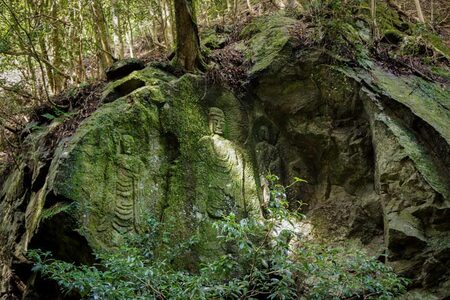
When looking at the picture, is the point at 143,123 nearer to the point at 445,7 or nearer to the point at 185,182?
the point at 185,182

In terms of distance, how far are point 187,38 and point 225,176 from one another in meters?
2.42

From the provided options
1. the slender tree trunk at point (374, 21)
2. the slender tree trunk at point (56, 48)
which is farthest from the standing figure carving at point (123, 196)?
the slender tree trunk at point (374, 21)

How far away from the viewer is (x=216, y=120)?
7.28 meters

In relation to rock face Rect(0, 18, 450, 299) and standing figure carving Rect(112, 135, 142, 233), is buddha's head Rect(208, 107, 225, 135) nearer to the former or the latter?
rock face Rect(0, 18, 450, 299)

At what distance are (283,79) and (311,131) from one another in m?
1.02

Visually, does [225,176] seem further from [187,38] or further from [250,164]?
[187,38]

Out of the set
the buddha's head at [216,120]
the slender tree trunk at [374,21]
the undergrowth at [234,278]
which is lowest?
the undergrowth at [234,278]

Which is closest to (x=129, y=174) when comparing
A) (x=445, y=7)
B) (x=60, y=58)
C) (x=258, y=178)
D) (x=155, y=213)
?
(x=155, y=213)

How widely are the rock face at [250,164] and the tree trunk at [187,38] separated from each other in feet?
1.28

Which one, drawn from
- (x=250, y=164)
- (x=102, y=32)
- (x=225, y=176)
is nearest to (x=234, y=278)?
(x=225, y=176)

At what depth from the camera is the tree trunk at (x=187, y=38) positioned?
7.08 meters

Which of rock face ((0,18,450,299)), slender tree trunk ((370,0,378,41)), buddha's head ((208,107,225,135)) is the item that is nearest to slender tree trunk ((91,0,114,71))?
rock face ((0,18,450,299))

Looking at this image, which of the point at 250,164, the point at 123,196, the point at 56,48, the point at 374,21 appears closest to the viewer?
A: the point at 123,196

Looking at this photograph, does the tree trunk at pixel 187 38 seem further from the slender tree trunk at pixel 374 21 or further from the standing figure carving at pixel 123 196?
the slender tree trunk at pixel 374 21
